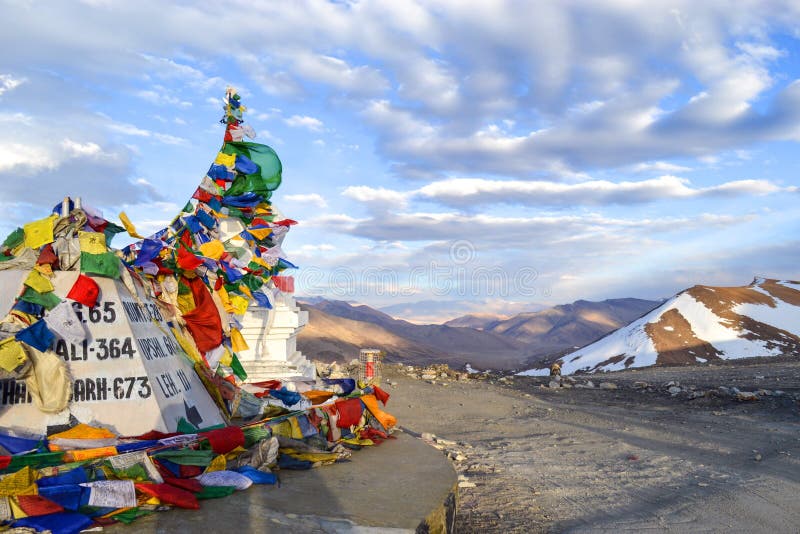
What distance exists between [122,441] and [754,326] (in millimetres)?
33795

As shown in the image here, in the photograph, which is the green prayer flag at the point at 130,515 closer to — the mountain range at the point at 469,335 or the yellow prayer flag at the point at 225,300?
the yellow prayer flag at the point at 225,300

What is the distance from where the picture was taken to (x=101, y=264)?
5340mm

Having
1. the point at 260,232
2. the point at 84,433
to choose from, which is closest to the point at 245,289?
the point at 260,232

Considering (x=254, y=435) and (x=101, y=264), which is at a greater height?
(x=101, y=264)

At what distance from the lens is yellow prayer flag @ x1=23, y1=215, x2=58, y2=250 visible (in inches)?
207

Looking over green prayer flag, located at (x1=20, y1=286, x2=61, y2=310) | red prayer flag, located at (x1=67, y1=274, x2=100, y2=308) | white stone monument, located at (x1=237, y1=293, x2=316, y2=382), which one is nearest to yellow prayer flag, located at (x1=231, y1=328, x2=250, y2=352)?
white stone monument, located at (x1=237, y1=293, x2=316, y2=382)

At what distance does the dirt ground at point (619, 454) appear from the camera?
5527 mm

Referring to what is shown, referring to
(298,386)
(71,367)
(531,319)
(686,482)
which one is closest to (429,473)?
(71,367)

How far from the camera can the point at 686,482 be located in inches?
A: 265

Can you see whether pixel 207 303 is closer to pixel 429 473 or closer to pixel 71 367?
pixel 71 367

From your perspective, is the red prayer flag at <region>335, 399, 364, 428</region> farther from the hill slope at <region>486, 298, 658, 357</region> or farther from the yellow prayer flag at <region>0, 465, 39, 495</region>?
the hill slope at <region>486, 298, 658, 357</region>

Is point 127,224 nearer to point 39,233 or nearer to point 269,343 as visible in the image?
point 39,233

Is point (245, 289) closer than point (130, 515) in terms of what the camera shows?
No

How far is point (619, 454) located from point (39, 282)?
759cm
